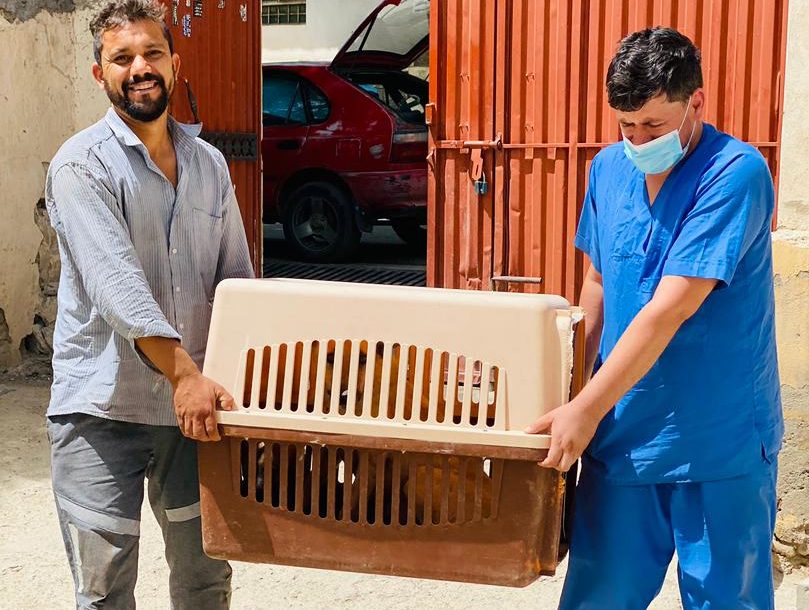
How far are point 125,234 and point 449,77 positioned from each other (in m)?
2.90

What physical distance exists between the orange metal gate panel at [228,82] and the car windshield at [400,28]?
4.93 m

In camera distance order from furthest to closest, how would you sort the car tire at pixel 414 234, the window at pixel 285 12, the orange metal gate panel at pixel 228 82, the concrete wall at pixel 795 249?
the window at pixel 285 12, the car tire at pixel 414 234, the orange metal gate panel at pixel 228 82, the concrete wall at pixel 795 249

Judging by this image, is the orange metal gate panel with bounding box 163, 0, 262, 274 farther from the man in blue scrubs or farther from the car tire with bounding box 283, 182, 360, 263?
the man in blue scrubs

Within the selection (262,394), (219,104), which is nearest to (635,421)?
(262,394)

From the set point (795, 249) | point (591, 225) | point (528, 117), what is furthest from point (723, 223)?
point (528, 117)

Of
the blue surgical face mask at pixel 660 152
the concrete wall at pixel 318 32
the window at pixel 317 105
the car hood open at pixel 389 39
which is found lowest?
the blue surgical face mask at pixel 660 152

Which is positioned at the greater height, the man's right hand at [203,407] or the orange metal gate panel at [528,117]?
the orange metal gate panel at [528,117]

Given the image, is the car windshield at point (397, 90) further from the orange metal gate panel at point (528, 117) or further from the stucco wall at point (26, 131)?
the orange metal gate panel at point (528, 117)

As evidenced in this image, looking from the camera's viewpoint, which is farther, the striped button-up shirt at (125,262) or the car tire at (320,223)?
the car tire at (320,223)

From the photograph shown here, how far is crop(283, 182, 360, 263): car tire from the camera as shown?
9.70 m

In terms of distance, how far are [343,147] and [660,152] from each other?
7.34 meters

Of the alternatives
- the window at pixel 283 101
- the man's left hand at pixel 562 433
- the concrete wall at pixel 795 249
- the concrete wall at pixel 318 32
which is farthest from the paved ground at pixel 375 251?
the man's left hand at pixel 562 433

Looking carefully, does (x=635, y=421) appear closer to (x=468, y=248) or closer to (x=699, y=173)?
(x=699, y=173)

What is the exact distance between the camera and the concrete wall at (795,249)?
3.82m
